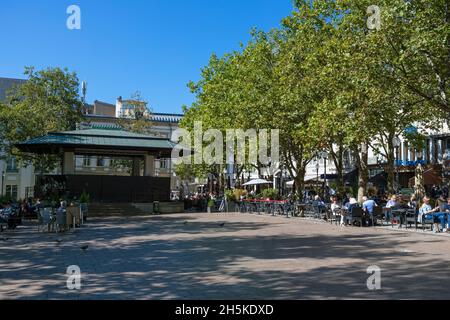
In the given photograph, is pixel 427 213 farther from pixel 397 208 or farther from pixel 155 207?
pixel 155 207

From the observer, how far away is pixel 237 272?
32.1ft

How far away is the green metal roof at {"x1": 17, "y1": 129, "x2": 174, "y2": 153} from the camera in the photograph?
105ft

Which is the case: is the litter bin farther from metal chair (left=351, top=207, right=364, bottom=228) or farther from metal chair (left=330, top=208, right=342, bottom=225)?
metal chair (left=351, top=207, right=364, bottom=228)

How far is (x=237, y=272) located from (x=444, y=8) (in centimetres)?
1427

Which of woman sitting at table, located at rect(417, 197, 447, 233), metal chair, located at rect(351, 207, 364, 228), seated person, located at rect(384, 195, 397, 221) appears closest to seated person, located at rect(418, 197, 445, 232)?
woman sitting at table, located at rect(417, 197, 447, 233)

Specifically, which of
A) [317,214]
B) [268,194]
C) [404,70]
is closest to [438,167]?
[268,194]

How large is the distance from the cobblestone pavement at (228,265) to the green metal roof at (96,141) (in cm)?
1526

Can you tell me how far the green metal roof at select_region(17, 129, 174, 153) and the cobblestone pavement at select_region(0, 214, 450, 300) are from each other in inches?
601

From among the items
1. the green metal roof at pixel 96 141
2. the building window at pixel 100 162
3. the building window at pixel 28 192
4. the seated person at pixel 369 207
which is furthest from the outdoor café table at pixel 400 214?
the building window at pixel 100 162

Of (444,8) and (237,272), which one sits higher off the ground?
(444,8)

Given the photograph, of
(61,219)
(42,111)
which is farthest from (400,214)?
(42,111)

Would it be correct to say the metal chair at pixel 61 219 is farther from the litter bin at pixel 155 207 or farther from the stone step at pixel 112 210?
the litter bin at pixel 155 207
